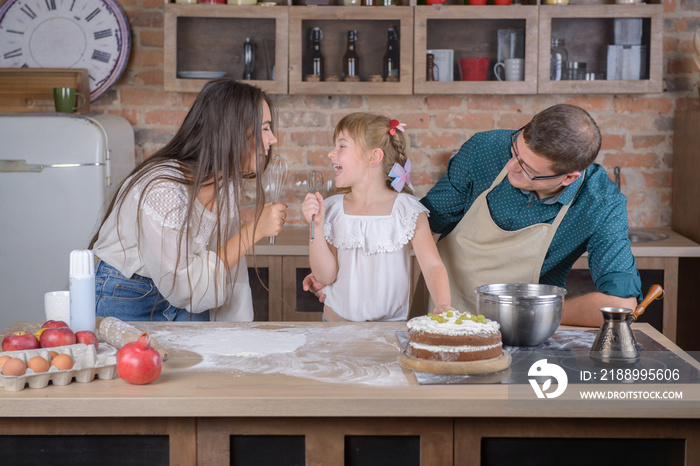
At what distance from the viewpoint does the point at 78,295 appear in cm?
174

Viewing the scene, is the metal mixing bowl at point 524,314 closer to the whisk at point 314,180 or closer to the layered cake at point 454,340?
the layered cake at point 454,340

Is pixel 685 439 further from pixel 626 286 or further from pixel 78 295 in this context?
pixel 78 295

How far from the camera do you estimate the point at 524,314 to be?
1731 mm

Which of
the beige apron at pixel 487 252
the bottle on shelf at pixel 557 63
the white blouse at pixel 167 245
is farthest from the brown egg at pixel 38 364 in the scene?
the bottle on shelf at pixel 557 63

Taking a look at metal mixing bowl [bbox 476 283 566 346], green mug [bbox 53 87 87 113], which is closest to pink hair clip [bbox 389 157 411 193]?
metal mixing bowl [bbox 476 283 566 346]

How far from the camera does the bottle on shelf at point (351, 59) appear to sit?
11.7 feet

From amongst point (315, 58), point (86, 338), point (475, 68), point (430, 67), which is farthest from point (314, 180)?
point (86, 338)

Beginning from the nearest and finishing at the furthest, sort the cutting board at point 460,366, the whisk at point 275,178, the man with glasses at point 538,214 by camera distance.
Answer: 1. the cutting board at point 460,366
2. the man with glasses at point 538,214
3. the whisk at point 275,178

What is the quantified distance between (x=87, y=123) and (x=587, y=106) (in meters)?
2.32

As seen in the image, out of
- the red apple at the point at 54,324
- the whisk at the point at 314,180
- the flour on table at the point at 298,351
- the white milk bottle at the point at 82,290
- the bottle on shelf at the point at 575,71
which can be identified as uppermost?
the bottle on shelf at the point at 575,71

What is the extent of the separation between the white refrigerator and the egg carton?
1860 millimetres

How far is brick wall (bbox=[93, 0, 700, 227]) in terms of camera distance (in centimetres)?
374

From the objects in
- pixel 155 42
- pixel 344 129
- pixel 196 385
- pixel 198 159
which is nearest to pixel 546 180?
pixel 344 129

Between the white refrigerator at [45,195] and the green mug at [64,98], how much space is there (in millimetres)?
145
